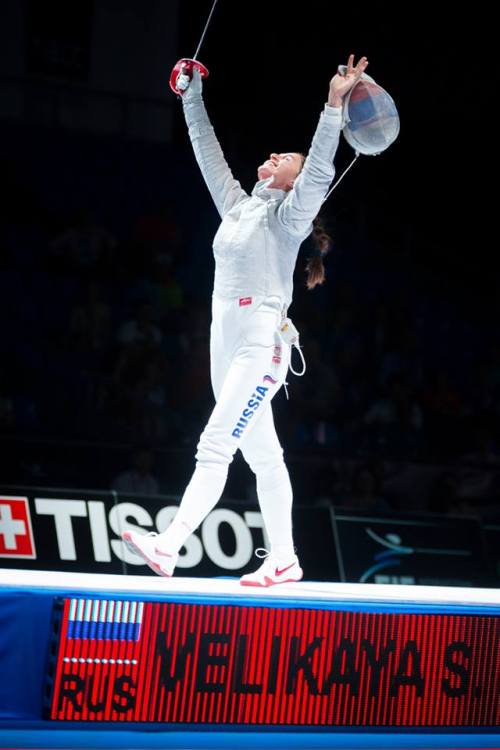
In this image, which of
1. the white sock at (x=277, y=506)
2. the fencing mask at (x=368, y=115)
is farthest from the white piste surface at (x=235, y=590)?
the fencing mask at (x=368, y=115)

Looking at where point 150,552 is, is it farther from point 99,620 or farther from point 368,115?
point 368,115

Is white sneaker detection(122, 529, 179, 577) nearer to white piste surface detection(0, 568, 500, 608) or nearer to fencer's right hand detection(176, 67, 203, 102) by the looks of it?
white piste surface detection(0, 568, 500, 608)

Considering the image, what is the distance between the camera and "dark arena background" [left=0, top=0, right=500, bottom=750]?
286cm

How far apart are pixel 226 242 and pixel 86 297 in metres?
4.73

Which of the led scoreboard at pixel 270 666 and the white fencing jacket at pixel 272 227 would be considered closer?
the led scoreboard at pixel 270 666

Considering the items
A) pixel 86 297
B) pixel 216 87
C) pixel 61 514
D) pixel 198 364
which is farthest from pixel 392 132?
pixel 216 87

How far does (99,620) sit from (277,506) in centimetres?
88

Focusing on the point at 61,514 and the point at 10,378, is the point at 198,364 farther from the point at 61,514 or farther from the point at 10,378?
the point at 61,514

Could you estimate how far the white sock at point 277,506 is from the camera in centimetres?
345

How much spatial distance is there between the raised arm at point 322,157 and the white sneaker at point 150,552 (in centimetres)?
116

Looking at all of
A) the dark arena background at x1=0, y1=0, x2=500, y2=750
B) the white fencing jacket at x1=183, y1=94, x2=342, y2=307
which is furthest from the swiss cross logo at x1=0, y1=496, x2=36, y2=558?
the white fencing jacket at x1=183, y1=94, x2=342, y2=307

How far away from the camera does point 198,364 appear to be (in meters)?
7.50

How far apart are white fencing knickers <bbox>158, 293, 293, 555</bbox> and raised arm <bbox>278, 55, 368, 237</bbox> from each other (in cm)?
34

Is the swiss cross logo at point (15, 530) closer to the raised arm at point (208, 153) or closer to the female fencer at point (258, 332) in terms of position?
the female fencer at point (258, 332)
